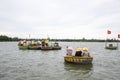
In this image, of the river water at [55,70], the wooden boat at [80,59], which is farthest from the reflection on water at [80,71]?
the wooden boat at [80,59]

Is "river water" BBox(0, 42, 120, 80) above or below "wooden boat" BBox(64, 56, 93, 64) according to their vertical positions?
below

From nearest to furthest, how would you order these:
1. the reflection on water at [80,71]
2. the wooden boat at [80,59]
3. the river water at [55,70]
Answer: the river water at [55,70] → the reflection on water at [80,71] → the wooden boat at [80,59]

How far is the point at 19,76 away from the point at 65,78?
367 centimetres

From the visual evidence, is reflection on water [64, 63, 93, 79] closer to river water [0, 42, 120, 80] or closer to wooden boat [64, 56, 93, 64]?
river water [0, 42, 120, 80]

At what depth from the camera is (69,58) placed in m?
21.3

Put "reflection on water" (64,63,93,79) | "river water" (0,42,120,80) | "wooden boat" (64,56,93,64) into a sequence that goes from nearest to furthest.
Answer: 1. "river water" (0,42,120,80)
2. "reflection on water" (64,63,93,79)
3. "wooden boat" (64,56,93,64)

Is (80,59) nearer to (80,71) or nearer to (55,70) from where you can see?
(80,71)

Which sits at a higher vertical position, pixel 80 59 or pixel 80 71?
pixel 80 59

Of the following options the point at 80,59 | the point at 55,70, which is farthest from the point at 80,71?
the point at 80,59

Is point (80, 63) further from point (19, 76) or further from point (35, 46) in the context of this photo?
point (35, 46)

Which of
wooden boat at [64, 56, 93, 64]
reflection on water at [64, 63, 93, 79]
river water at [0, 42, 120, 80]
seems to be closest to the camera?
river water at [0, 42, 120, 80]

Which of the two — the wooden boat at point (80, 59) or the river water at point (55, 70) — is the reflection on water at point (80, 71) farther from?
the wooden boat at point (80, 59)

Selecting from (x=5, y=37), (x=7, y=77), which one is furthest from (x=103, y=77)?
(x=5, y=37)

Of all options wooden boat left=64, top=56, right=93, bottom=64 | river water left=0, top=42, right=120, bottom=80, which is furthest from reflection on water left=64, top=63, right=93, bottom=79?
wooden boat left=64, top=56, right=93, bottom=64
